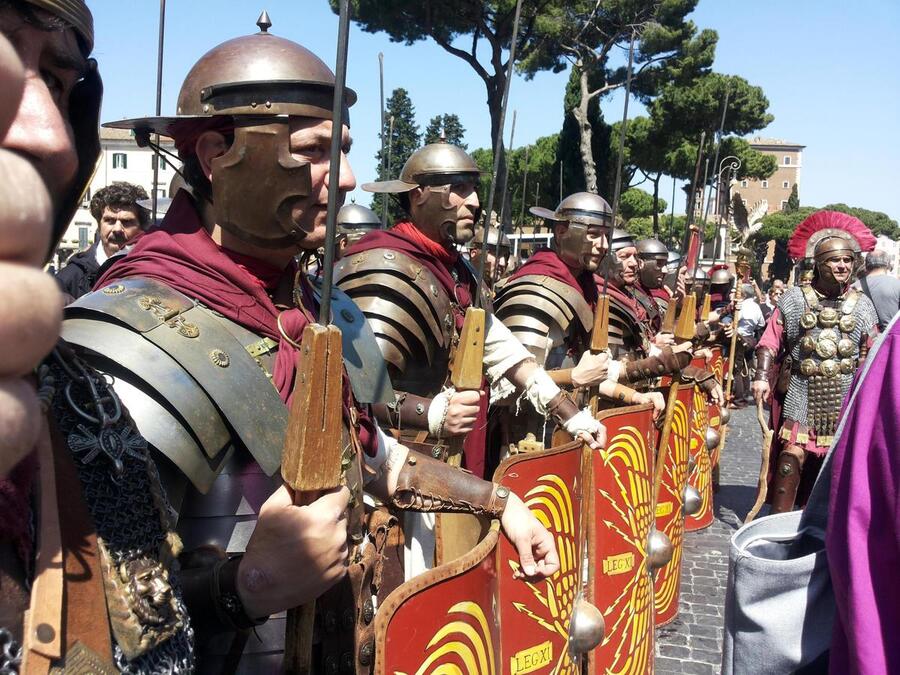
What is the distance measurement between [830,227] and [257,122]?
5.29 m

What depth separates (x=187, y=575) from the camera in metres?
1.45

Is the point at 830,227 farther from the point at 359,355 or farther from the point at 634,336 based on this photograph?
the point at 359,355

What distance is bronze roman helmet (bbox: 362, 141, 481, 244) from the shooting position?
4.18m

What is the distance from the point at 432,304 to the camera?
370 centimetres

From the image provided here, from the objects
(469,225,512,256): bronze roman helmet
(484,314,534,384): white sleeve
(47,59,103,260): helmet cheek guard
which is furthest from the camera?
(469,225,512,256): bronze roman helmet

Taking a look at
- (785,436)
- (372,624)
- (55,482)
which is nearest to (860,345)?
(785,436)

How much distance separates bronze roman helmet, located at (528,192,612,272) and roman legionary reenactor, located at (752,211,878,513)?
5.37 feet

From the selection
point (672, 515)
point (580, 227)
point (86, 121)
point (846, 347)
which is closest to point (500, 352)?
point (672, 515)

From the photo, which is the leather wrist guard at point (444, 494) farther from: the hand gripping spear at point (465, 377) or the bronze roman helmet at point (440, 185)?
the bronze roman helmet at point (440, 185)

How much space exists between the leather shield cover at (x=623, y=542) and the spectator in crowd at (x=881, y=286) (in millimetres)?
3466

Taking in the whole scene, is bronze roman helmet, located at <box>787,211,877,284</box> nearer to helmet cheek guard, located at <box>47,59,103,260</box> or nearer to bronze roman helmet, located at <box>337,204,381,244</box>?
bronze roman helmet, located at <box>337,204,381,244</box>

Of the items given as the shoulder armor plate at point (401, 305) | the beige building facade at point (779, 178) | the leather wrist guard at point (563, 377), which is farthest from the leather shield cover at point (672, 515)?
the beige building facade at point (779, 178)

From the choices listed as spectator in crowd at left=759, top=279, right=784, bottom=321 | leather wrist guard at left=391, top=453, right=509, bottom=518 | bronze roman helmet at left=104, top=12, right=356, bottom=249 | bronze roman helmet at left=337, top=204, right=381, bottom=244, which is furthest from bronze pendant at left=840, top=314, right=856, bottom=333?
spectator in crowd at left=759, top=279, right=784, bottom=321

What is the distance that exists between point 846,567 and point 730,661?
392 mm
